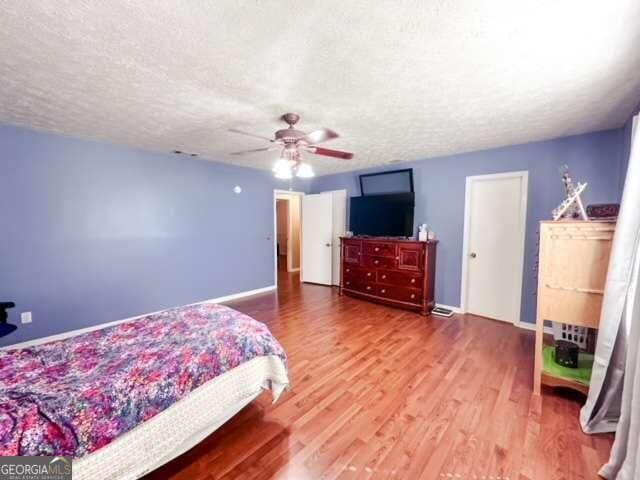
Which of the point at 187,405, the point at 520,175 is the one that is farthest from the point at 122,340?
the point at 520,175

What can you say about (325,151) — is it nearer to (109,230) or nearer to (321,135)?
(321,135)

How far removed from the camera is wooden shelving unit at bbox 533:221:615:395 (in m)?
1.95

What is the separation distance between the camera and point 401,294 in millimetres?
4258

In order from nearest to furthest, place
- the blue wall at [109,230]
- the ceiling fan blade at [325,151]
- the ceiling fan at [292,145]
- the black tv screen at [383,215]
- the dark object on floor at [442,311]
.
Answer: the ceiling fan at [292,145]
the ceiling fan blade at [325,151]
the blue wall at [109,230]
the dark object on floor at [442,311]
the black tv screen at [383,215]

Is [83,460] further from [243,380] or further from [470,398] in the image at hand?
[470,398]

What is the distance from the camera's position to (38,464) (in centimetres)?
108

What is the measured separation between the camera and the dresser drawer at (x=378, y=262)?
436 centimetres

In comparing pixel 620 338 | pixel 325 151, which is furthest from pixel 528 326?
pixel 325 151

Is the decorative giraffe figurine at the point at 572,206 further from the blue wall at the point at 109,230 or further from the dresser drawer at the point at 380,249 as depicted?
the blue wall at the point at 109,230

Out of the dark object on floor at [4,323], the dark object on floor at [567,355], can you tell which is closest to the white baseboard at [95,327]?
the dark object on floor at [4,323]

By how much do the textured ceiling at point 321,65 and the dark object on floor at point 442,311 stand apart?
2597 millimetres

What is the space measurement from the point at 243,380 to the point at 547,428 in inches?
83.6

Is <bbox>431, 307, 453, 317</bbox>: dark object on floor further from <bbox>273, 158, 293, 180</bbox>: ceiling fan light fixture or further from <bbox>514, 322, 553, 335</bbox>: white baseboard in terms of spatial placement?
<bbox>273, 158, 293, 180</bbox>: ceiling fan light fixture

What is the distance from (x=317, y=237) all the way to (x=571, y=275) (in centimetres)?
439
